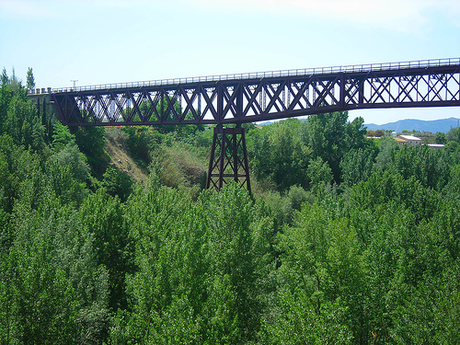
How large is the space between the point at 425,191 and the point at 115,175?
37.7 m

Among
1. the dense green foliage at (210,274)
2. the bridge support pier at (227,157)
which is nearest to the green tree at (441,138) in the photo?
the dense green foliage at (210,274)

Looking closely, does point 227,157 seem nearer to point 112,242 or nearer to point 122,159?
point 112,242

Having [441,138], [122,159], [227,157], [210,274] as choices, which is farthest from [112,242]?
[441,138]

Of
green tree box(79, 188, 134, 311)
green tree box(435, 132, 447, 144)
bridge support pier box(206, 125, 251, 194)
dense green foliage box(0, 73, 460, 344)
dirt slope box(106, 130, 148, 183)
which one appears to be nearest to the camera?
dense green foliage box(0, 73, 460, 344)

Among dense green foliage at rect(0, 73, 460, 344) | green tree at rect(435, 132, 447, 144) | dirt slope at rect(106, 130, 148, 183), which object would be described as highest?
green tree at rect(435, 132, 447, 144)

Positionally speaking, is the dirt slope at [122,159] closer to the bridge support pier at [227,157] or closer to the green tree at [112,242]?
the bridge support pier at [227,157]

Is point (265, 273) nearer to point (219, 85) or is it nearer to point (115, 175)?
point (219, 85)

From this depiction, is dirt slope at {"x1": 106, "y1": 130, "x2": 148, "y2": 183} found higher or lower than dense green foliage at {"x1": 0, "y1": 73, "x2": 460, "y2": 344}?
higher

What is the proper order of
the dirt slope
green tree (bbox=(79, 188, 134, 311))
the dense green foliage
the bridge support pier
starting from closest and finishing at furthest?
the dense green foliage, green tree (bbox=(79, 188, 134, 311)), the bridge support pier, the dirt slope

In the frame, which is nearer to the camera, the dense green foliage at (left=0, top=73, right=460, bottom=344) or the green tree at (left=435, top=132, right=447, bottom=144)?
the dense green foliage at (left=0, top=73, right=460, bottom=344)

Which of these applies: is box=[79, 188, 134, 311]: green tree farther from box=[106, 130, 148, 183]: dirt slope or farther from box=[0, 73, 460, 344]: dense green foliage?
box=[106, 130, 148, 183]: dirt slope

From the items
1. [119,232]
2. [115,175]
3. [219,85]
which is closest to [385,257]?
[119,232]

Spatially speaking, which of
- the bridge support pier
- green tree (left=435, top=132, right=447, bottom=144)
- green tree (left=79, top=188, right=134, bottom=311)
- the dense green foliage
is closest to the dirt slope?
the dense green foliage

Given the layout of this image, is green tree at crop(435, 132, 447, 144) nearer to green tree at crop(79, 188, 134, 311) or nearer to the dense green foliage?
the dense green foliage
